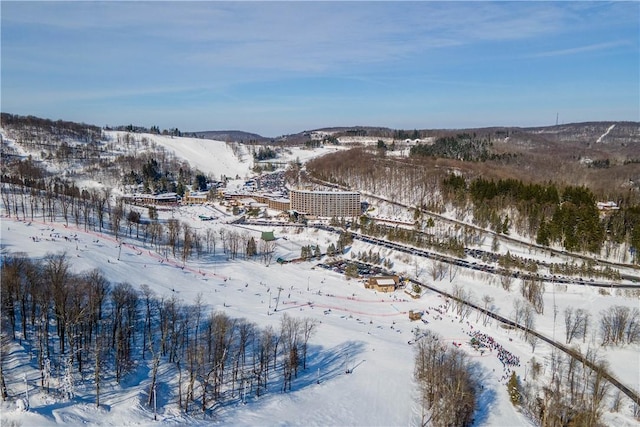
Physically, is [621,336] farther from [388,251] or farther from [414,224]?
[414,224]

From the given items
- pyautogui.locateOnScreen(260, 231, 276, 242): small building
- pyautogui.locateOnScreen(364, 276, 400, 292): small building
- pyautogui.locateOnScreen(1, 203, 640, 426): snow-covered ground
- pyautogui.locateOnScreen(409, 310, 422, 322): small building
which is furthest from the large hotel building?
pyautogui.locateOnScreen(409, 310, 422, 322): small building

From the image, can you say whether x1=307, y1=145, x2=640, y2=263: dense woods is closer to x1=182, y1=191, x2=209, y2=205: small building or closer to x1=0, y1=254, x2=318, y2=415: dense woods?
x1=182, y1=191, x2=209, y2=205: small building

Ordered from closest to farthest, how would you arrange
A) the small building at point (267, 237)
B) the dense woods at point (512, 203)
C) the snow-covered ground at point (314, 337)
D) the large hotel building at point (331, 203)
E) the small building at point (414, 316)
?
the snow-covered ground at point (314, 337)
the small building at point (414, 316)
the dense woods at point (512, 203)
the small building at point (267, 237)
the large hotel building at point (331, 203)

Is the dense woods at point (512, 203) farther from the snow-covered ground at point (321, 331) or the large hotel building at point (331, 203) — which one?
the large hotel building at point (331, 203)

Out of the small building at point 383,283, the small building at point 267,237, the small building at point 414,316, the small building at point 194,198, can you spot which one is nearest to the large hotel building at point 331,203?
the small building at point 267,237

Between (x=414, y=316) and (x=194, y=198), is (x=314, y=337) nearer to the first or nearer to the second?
(x=414, y=316)

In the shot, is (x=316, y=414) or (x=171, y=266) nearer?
(x=316, y=414)

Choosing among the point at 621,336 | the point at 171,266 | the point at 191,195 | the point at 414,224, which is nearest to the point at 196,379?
the point at 171,266

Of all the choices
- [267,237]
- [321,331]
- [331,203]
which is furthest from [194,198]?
[321,331]
